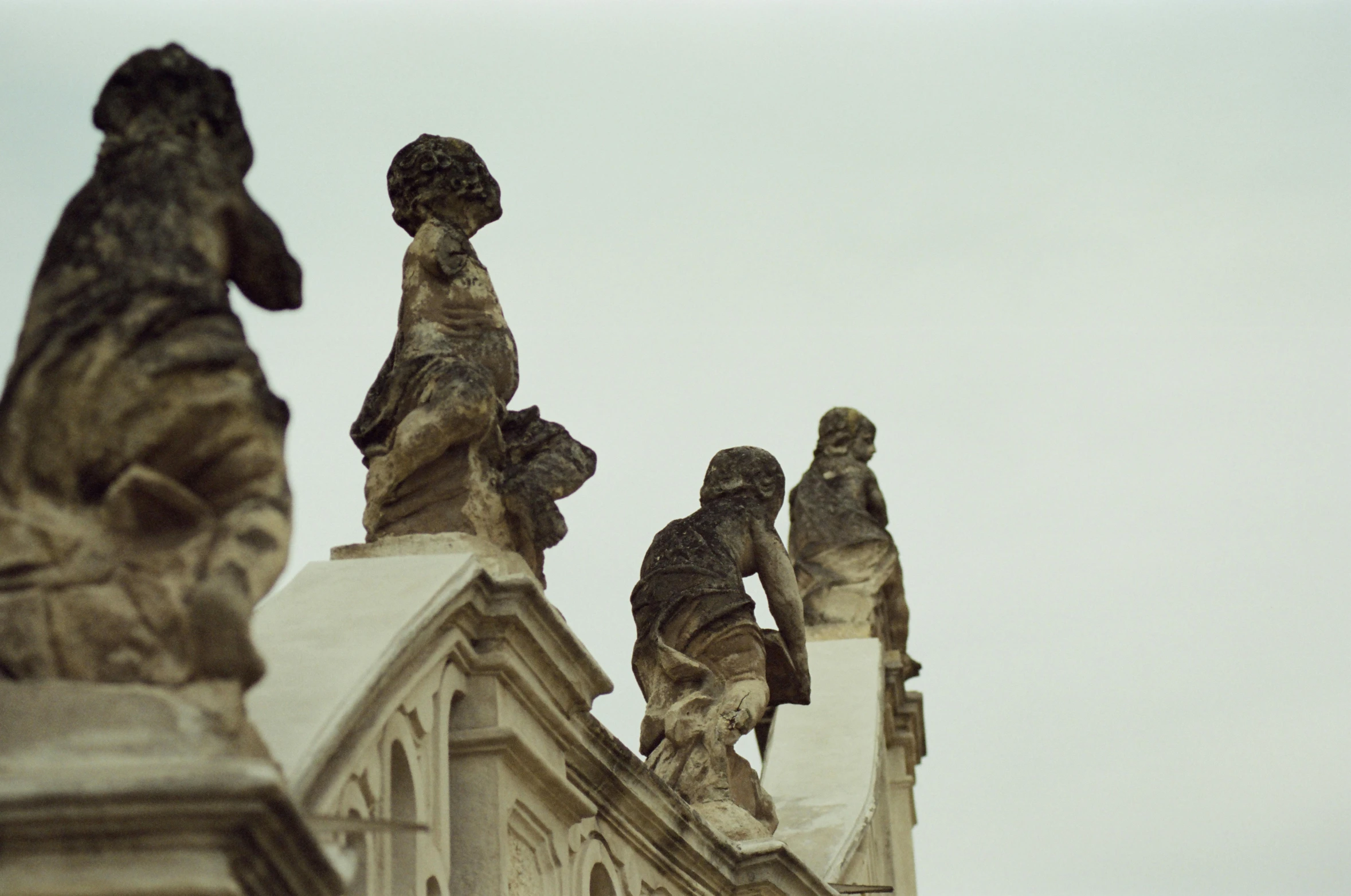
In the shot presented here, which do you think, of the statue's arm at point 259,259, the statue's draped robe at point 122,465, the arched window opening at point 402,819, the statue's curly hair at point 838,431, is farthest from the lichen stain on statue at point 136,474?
the statue's curly hair at point 838,431

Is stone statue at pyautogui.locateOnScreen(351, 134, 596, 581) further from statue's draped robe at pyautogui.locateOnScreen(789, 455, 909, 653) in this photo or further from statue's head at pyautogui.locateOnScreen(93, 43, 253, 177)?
statue's draped robe at pyautogui.locateOnScreen(789, 455, 909, 653)

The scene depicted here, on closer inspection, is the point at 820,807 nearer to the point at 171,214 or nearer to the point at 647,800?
the point at 647,800

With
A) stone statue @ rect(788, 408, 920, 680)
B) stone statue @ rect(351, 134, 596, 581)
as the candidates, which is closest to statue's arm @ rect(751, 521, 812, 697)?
stone statue @ rect(351, 134, 596, 581)

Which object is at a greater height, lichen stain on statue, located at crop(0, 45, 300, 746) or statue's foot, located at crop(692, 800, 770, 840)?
statue's foot, located at crop(692, 800, 770, 840)

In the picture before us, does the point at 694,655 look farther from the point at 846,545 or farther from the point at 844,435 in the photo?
the point at 844,435

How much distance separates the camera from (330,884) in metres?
4.69

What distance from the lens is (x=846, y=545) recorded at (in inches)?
617

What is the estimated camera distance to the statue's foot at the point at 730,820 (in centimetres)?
968

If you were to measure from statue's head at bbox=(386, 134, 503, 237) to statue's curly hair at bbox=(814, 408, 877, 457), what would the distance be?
27.2 feet

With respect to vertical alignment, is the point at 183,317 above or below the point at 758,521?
below

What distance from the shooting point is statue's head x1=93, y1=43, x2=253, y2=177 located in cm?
496

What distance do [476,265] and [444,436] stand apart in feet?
2.40

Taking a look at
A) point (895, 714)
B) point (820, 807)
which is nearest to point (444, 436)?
point (820, 807)

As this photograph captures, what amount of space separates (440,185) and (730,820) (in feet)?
9.88
